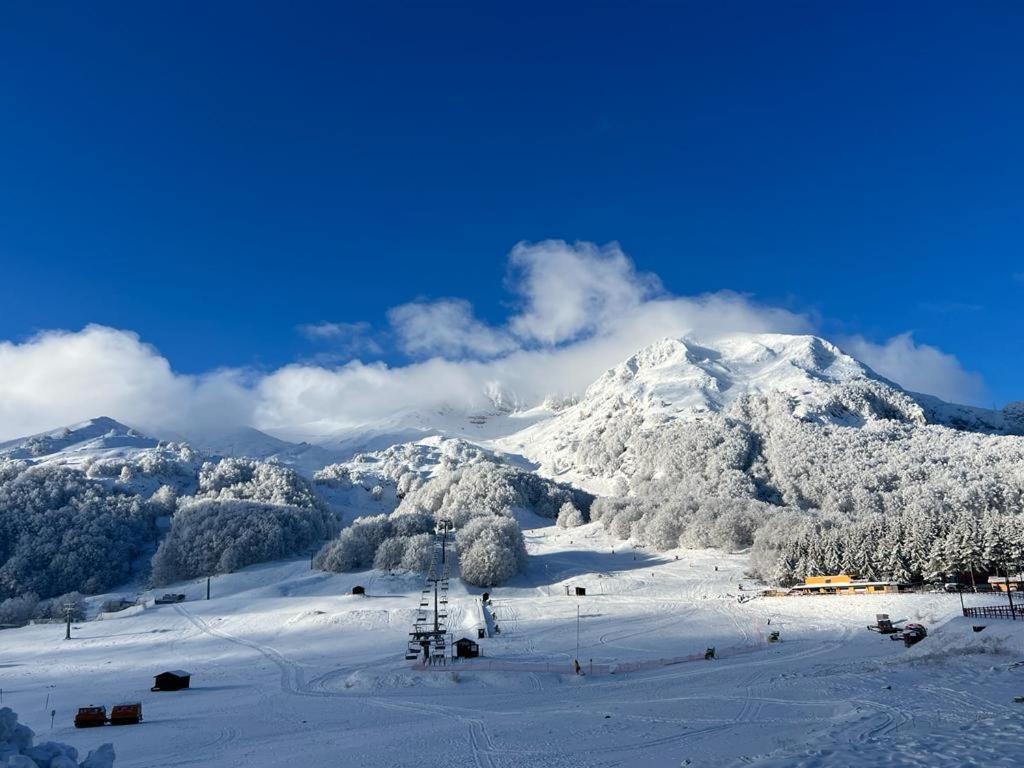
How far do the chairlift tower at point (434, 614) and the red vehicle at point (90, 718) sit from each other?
68.7 feet

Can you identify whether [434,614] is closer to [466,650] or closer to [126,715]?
[466,650]

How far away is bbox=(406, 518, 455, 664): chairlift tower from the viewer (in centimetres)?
5124

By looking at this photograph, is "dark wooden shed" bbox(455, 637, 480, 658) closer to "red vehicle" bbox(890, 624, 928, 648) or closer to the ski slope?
the ski slope

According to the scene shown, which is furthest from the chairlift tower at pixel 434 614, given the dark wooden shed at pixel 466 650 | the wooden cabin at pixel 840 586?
the wooden cabin at pixel 840 586

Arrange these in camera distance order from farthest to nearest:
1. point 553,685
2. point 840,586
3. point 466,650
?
point 840,586, point 466,650, point 553,685

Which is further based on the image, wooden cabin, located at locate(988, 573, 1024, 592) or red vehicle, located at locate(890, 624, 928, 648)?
wooden cabin, located at locate(988, 573, 1024, 592)

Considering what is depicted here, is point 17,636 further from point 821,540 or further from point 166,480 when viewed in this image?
point 166,480

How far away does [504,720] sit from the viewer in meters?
30.0

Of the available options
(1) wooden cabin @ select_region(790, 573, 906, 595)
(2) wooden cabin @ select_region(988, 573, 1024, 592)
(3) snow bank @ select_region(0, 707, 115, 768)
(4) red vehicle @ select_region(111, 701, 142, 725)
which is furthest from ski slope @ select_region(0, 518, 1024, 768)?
(3) snow bank @ select_region(0, 707, 115, 768)

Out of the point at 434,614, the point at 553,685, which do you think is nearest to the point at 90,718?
the point at 553,685

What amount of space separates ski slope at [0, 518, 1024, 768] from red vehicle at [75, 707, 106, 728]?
1556 millimetres

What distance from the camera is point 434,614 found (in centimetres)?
7075

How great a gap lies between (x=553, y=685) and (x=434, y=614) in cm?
3247

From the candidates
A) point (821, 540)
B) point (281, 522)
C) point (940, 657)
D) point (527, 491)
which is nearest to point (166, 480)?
point (281, 522)
